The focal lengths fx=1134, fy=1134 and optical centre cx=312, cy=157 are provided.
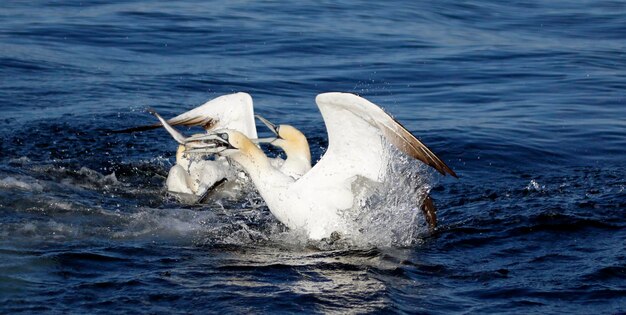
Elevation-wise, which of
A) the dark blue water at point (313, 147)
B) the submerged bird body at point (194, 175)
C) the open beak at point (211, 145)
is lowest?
the submerged bird body at point (194, 175)

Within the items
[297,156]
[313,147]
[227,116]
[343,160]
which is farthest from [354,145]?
[313,147]

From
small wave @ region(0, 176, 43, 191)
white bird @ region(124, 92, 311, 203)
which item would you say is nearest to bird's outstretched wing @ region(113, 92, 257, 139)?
white bird @ region(124, 92, 311, 203)

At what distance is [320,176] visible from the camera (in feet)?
28.5

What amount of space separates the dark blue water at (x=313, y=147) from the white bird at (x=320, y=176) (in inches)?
10.3

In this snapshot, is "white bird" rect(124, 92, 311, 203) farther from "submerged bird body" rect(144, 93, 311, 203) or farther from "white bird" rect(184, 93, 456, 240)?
"white bird" rect(184, 93, 456, 240)

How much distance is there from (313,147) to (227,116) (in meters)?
1.38

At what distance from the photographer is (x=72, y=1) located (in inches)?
794

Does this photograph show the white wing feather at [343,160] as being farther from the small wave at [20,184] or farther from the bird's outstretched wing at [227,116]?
the small wave at [20,184]

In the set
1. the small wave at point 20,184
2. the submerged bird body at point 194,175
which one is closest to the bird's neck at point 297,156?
the submerged bird body at point 194,175

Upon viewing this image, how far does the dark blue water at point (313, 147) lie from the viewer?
746 centimetres

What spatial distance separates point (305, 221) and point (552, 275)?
1.99 metres

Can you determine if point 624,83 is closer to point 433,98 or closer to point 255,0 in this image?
point 433,98

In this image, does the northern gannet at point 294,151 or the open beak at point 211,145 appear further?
→ the northern gannet at point 294,151

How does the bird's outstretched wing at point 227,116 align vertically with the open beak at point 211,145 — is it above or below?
below
